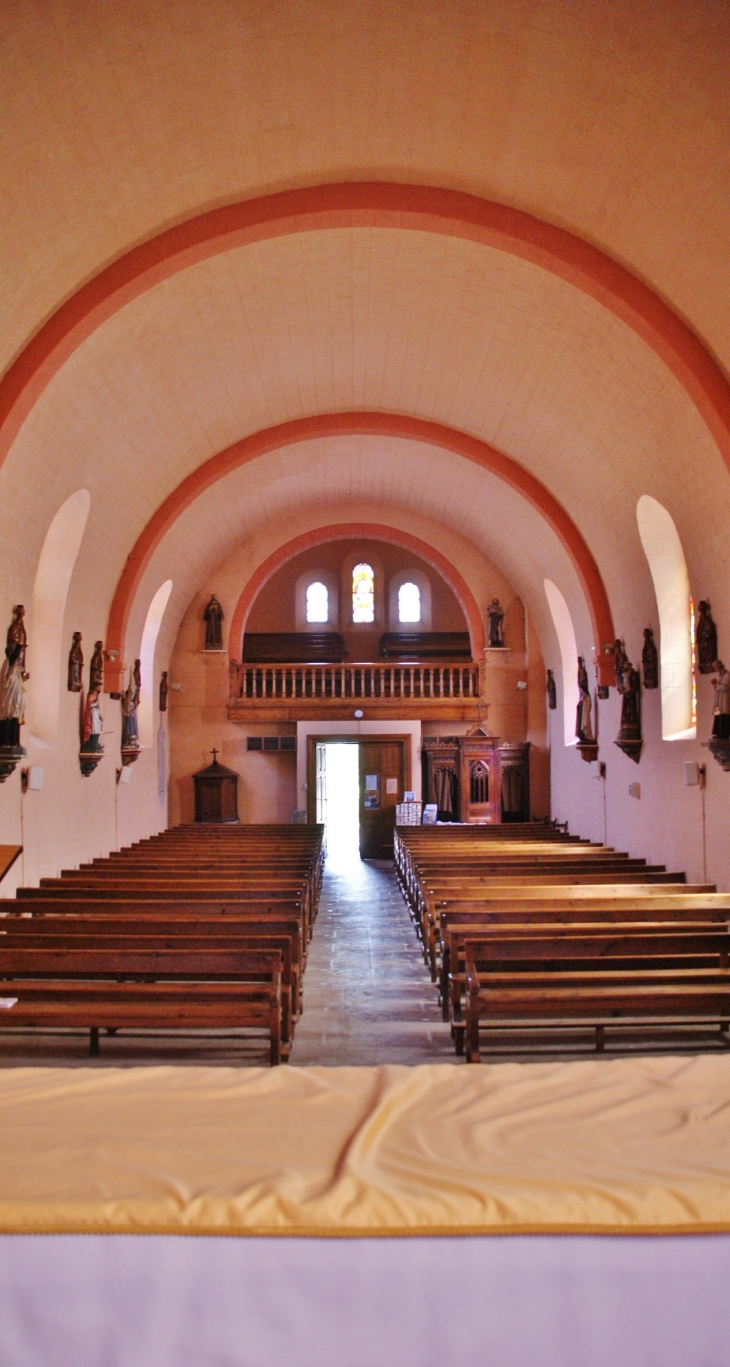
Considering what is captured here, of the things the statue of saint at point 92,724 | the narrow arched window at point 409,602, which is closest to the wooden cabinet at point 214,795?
the statue of saint at point 92,724

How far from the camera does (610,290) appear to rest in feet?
27.5

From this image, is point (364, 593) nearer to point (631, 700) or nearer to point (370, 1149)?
point (631, 700)

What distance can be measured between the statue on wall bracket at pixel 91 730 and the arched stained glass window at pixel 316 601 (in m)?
13.5

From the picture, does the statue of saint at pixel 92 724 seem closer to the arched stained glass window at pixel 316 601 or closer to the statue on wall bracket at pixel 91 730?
the statue on wall bracket at pixel 91 730

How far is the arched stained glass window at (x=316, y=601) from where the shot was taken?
26281 mm

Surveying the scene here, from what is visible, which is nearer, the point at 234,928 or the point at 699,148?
the point at 699,148

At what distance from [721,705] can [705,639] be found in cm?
89

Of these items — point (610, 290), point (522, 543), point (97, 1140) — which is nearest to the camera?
point (97, 1140)

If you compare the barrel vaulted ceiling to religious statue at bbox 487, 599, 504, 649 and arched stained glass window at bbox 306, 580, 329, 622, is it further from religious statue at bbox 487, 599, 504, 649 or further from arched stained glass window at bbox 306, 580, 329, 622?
arched stained glass window at bbox 306, 580, 329, 622

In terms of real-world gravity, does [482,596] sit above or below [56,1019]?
above

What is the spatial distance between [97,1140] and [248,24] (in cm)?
698

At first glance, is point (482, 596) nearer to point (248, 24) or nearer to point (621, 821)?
point (621, 821)

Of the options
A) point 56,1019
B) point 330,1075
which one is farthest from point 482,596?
point 330,1075

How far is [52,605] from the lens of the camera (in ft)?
38.9
